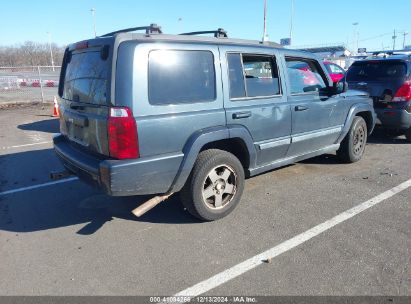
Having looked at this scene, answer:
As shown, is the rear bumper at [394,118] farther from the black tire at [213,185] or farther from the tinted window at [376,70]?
the black tire at [213,185]

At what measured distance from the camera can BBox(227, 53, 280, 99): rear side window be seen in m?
4.08

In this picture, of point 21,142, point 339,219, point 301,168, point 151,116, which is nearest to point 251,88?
point 151,116

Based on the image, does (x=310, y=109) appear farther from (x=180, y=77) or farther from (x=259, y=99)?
(x=180, y=77)

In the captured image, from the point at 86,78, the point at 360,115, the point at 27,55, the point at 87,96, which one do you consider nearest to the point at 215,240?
the point at 87,96

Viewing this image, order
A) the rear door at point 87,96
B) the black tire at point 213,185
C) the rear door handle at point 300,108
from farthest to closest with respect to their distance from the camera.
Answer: the rear door handle at point 300,108 → the black tire at point 213,185 → the rear door at point 87,96

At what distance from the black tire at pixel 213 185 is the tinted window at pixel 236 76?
0.68 meters

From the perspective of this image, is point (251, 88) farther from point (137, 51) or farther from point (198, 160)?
point (137, 51)

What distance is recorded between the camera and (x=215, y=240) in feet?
12.0

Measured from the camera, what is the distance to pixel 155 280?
3025 mm

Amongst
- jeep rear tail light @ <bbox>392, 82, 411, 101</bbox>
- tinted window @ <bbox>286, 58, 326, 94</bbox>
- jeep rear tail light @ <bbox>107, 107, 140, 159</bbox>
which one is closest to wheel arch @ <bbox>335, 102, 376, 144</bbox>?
tinted window @ <bbox>286, 58, 326, 94</bbox>

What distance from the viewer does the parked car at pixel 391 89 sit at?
7.03 metres

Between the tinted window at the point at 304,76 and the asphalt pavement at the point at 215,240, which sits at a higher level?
the tinted window at the point at 304,76

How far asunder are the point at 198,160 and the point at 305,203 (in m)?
1.58

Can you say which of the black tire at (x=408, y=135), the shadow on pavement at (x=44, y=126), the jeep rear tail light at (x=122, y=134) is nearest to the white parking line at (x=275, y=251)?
the jeep rear tail light at (x=122, y=134)
